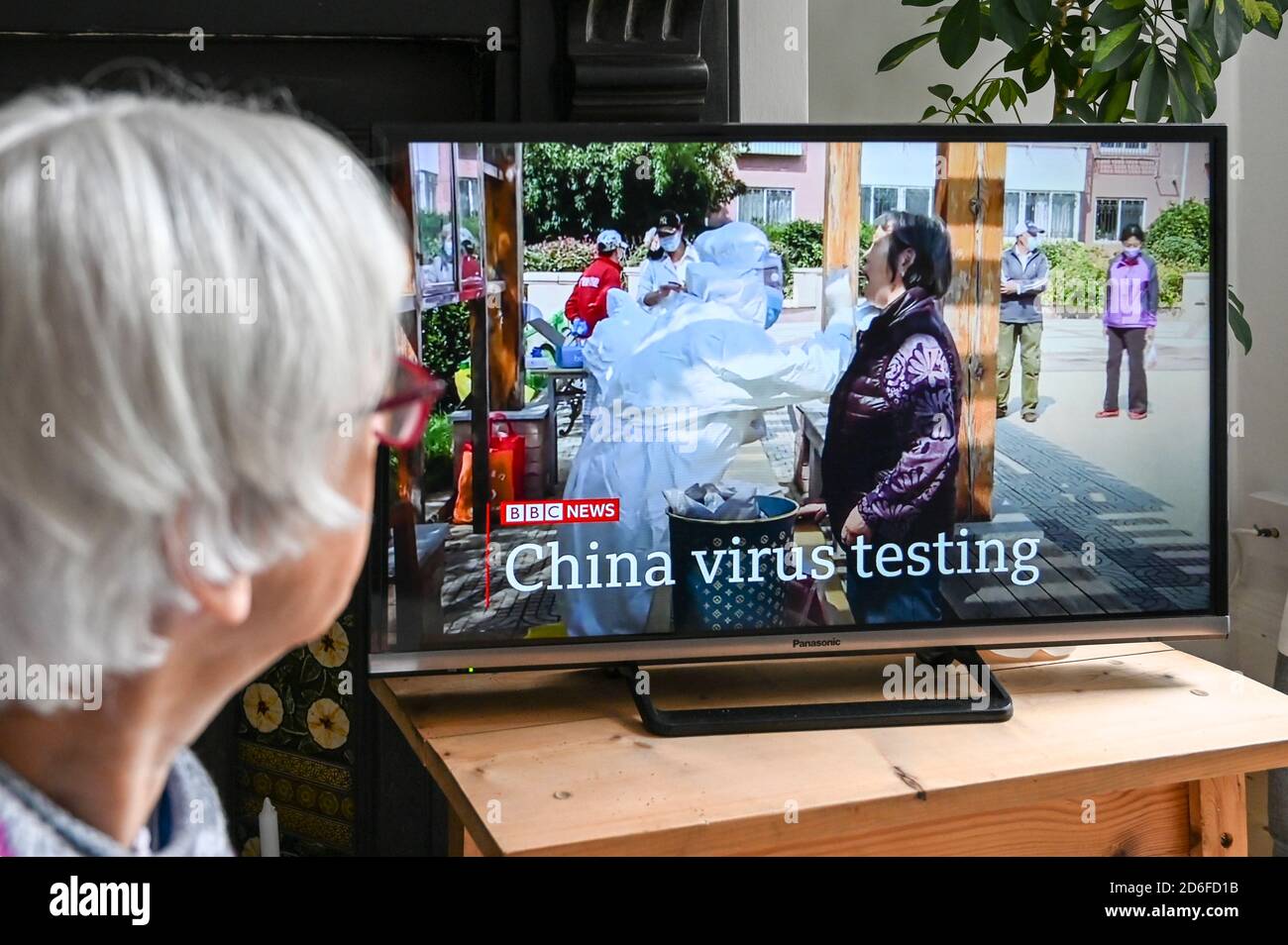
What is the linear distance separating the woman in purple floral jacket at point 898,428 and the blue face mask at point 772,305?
3.8 inches

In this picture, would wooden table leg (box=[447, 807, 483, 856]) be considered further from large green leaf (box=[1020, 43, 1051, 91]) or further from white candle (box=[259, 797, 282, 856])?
large green leaf (box=[1020, 43, 1051, 91])

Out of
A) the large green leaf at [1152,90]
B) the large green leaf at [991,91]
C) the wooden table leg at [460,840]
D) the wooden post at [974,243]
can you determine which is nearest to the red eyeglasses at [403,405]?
the wooden table leg at [460,840]

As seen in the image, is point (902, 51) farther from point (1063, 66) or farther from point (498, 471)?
point (498, 471)

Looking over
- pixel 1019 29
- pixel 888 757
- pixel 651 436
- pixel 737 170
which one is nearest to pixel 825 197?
Answer: pixel 737 170

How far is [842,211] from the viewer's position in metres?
1.25

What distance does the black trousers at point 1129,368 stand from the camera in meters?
1.31

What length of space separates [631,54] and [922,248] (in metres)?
0.46

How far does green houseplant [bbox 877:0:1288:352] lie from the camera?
177cm

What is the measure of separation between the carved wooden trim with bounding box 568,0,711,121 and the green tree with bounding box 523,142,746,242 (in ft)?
0.90

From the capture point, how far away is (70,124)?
0.49 m

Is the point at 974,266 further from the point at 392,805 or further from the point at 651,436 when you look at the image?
the point at 392,805

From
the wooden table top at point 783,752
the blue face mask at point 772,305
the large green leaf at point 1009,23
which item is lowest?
the wooden table top at point 783,752

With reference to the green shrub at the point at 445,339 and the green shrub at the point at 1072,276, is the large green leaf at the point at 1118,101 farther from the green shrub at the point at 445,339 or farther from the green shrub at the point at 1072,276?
the green shrub at the point at 445,339
